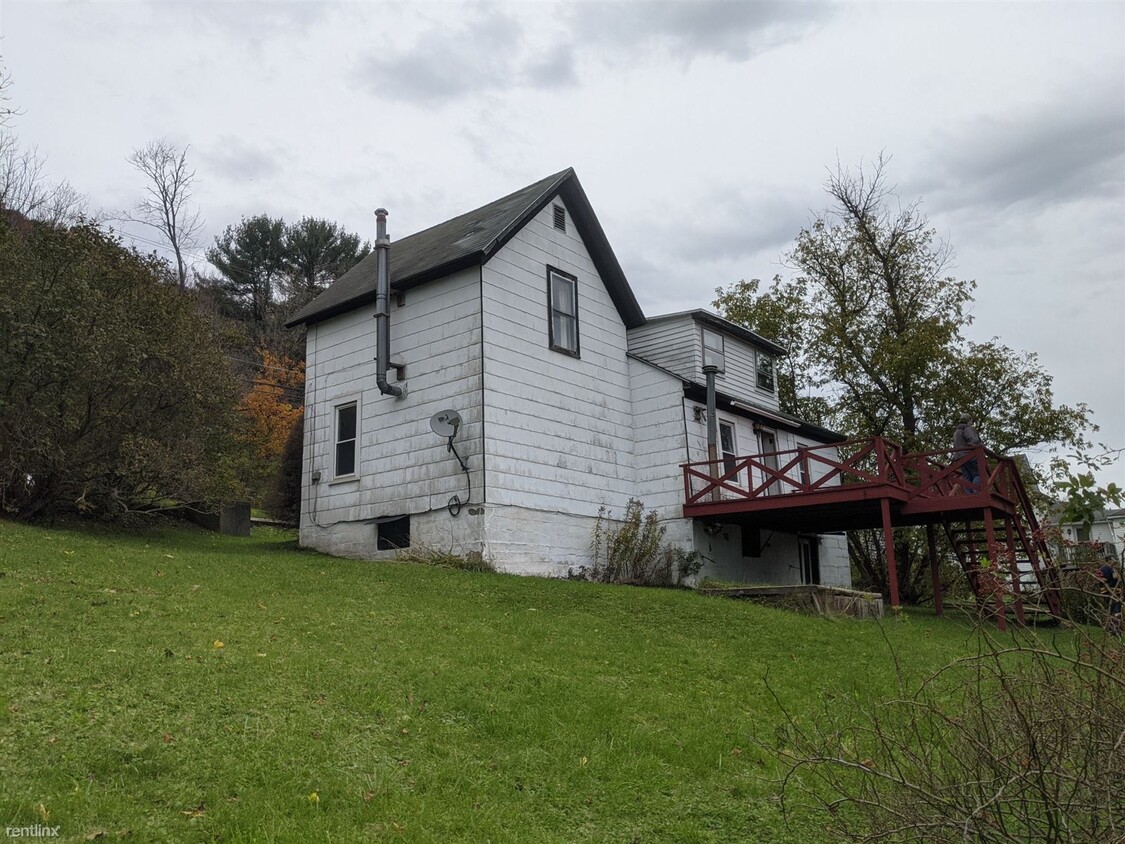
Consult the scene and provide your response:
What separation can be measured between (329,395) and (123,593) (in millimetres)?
9732

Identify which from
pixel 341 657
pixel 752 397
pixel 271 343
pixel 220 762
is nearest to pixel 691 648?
Result: pixel 341 657

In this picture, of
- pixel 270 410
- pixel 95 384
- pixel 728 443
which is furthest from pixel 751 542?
pixel 270 410

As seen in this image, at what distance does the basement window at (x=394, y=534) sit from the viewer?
1706cm

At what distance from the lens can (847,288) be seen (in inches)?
1230

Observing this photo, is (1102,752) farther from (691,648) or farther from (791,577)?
(791,577)

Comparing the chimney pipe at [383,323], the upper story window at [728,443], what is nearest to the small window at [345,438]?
the chimney pipe at [383,323]

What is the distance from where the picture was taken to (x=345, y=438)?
18.8m

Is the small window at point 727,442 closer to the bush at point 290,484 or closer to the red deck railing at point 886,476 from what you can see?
the red deck railing at point 886,476

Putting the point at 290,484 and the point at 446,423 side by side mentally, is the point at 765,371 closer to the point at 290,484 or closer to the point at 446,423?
the point at 446,423

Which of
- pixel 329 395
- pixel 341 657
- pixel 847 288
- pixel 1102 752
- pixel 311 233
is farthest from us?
pixel 311 233

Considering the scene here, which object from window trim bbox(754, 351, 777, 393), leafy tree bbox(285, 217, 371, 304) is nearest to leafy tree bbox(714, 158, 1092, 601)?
window trim bbox(754, 351, 777, 393)

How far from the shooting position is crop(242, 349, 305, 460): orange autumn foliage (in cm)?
3141

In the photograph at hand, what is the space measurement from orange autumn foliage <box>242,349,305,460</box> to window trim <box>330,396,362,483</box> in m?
10.9

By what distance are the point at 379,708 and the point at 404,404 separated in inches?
441
